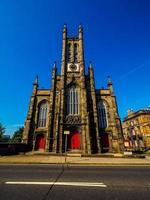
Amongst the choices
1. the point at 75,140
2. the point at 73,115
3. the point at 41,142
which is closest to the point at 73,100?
the point at 73,115

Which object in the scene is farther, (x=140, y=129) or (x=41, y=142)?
(x=140, y=129)

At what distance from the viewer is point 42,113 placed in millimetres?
30422

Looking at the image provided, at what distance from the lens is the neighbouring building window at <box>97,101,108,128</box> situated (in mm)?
29623

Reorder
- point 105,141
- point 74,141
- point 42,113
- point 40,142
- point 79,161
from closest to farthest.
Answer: point 79,161 < point 74,141 < point 40,142 < point 105,141 < point 42,113

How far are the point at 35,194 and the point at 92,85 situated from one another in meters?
27.8

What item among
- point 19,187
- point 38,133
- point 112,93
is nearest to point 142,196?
point 19,187

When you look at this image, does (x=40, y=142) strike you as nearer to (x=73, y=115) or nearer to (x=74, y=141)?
(x=74, y=141)

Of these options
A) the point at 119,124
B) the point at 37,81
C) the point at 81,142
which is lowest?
the point at 81,142

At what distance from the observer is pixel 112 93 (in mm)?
31516

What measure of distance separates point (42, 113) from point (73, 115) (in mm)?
7553

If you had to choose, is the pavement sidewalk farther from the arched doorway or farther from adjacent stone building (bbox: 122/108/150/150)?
adjacent stone building (bbox: 122/108/150/150)

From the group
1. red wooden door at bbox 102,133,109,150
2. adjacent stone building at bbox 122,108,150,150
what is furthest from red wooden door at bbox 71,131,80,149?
adjacent stone building at bbox 122,108,150,150

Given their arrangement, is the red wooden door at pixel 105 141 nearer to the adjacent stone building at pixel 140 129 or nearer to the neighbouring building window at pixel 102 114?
the neighbouring building window at pixel 102 114

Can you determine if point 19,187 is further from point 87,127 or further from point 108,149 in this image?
point 108,149
